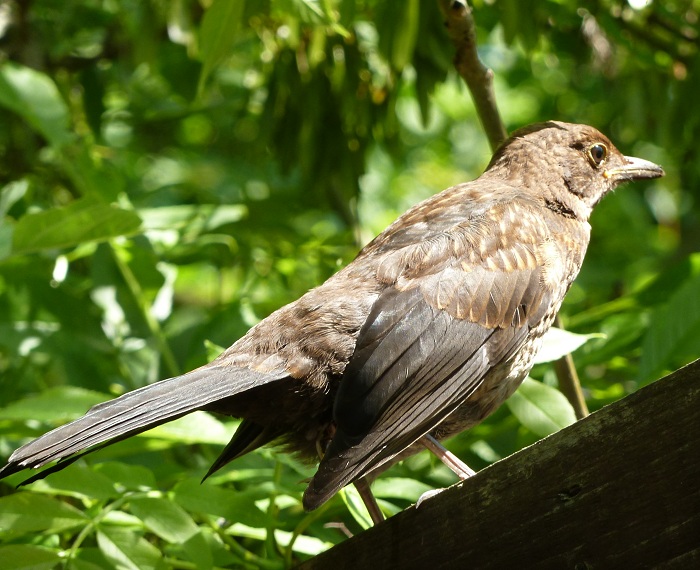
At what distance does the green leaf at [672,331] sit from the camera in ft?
9.94

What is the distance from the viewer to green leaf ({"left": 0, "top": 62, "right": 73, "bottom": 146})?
11.9ft

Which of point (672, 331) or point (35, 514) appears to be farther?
point (672, 331)

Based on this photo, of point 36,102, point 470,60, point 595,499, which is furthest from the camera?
point 36,102

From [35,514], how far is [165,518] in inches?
12.6

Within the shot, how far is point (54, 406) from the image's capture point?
275 cm

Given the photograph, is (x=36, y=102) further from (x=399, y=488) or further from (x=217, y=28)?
(x=399, y=488)

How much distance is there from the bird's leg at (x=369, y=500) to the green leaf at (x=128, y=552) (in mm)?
567

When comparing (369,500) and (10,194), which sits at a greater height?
(10,194)

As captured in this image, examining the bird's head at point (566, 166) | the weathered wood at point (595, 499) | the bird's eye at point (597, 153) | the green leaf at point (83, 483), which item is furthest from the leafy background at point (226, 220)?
the weathered wood at point (595, 499)

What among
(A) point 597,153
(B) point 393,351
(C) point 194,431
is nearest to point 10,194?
(C) point 194,431

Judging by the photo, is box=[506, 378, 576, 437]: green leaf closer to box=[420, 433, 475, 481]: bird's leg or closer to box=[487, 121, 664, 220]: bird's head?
box=[420, 433, 475, 481]: bird's leg

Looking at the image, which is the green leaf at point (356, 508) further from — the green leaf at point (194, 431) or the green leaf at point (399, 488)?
the green leaf at point (194, 431)

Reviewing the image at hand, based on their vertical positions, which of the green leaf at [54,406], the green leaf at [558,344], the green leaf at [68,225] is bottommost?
the green leaf at [558,344]

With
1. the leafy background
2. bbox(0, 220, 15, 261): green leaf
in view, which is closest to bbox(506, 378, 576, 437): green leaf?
the leafy background
